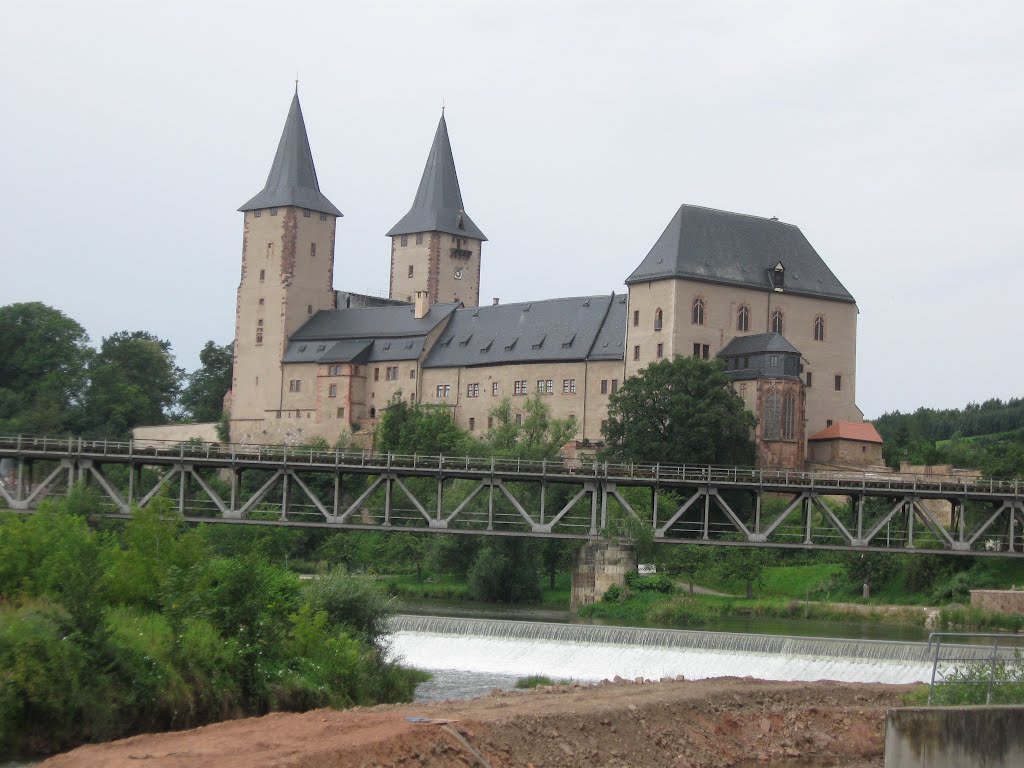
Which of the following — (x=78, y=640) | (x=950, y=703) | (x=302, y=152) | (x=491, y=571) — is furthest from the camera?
(x=302, y=152)

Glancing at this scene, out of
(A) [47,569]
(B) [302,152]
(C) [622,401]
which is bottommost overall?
(A) [47,569]

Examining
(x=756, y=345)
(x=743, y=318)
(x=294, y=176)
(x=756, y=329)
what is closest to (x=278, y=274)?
(x=294, y=176)

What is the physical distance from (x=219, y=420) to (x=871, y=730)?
9775 cm

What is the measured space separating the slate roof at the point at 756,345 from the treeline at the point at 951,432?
9.08m

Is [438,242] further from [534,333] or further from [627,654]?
[627,654]

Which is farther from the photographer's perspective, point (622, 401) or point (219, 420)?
point (219, 420)

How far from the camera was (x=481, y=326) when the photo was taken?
11656 cm

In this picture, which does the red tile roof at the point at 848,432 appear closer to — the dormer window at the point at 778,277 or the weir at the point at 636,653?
the dormer window at the point at 778,277

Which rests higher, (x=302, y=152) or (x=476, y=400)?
(x=302, y=152)

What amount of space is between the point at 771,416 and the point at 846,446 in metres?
5.14

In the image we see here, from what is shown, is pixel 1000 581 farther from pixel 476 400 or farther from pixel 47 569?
pixel 476 400

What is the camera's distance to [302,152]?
5039 inches

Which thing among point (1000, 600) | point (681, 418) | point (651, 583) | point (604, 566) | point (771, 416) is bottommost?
point (651, 583)

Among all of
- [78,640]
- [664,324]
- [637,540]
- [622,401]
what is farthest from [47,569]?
[664,324]
